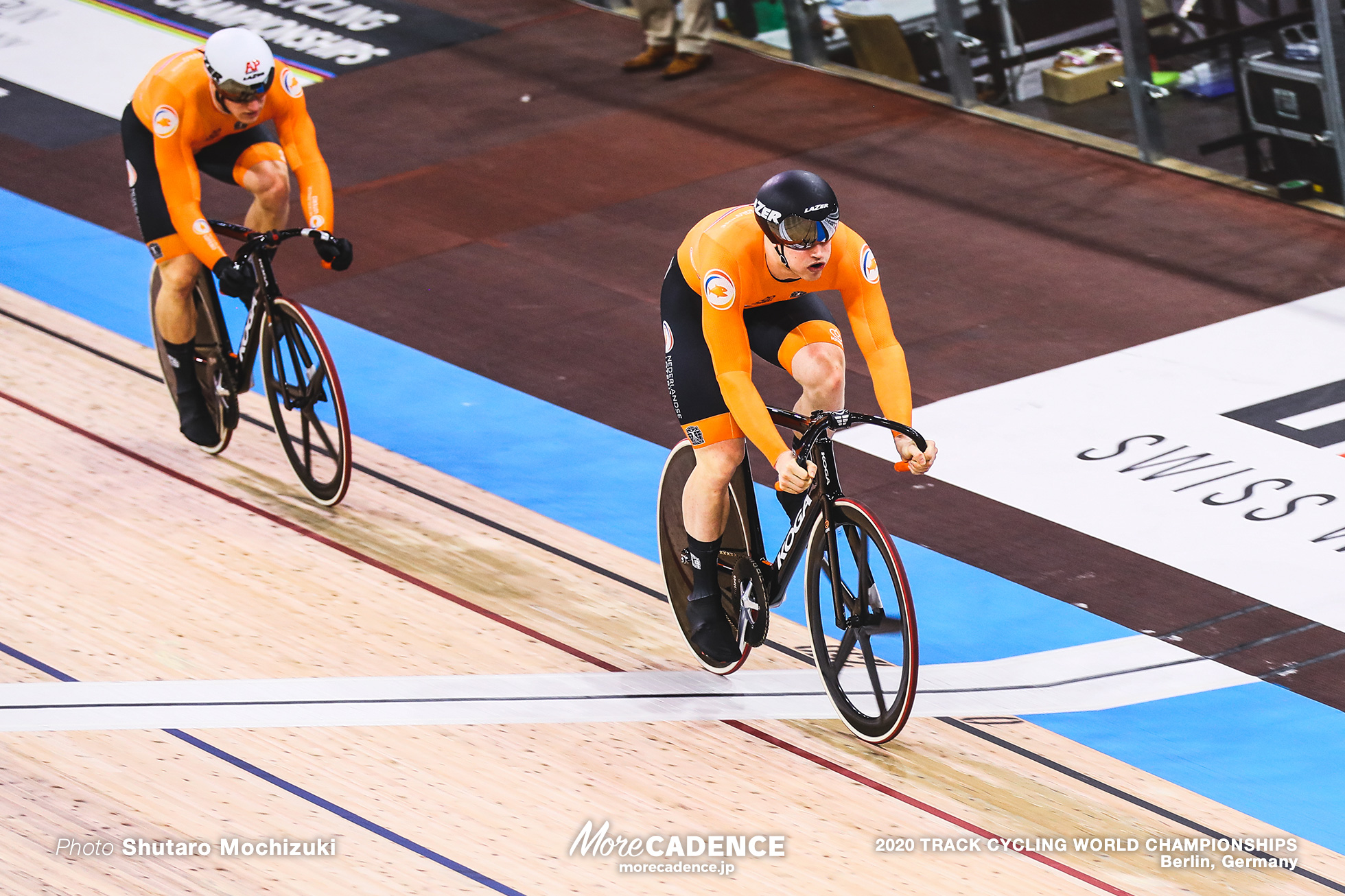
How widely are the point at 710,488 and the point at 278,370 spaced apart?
1.97m

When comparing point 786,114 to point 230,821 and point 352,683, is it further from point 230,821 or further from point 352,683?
point 230,821

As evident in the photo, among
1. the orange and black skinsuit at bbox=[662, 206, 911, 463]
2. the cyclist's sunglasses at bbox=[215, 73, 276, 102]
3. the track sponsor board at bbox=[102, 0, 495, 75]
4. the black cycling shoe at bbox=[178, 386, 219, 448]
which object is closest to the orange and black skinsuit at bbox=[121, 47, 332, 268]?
the cyclist's sunglasses at bbox=[215, 73, 276, 102]

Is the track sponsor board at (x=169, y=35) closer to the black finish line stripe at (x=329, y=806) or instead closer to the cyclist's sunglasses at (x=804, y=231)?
the black finish line stripe at (x=329, y=806)

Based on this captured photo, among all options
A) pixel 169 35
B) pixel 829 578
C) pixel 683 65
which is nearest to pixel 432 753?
pixel 829 578

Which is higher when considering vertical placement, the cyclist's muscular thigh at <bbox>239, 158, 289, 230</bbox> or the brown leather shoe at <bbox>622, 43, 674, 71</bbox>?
the cyclist's muscular thigh at <bbox>239, 158, 289, 230</bbox>

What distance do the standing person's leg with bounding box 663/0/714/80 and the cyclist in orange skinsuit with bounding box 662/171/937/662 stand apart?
591cm

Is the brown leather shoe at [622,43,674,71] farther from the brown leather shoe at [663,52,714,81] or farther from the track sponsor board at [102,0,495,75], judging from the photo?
the track sponsor board at [102,0,495,75]

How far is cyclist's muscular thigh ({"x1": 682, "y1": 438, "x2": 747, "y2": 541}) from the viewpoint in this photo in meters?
4.48

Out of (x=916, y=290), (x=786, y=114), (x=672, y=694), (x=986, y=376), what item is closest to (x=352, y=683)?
(x=672, y=694)

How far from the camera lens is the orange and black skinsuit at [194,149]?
553 centimetres

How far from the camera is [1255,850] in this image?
162 inches

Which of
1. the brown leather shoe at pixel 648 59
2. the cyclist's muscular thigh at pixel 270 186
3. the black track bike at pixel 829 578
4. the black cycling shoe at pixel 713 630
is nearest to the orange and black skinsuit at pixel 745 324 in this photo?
the black track bike at pixel 829 578

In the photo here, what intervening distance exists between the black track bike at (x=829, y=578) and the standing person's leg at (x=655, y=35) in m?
5.90

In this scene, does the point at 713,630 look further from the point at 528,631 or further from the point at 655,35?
the point at 655,35
